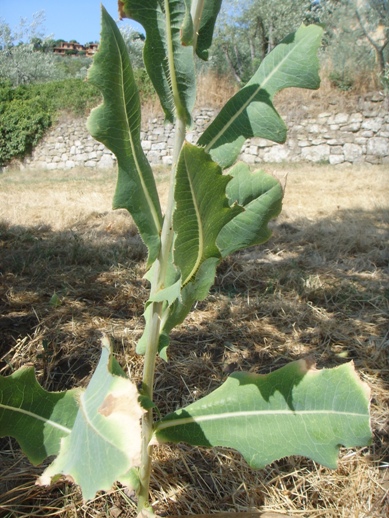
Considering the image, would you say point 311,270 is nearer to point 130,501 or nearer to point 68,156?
point 130,501

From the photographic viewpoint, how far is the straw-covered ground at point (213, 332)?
1.28 metres

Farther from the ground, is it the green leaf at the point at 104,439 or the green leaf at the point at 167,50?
the green leaf at the point at 167,50

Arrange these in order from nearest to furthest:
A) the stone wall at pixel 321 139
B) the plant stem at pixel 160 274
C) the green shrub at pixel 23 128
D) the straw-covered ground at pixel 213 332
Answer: the plant stem at pixel 160 274 < the straw-covered ground at pixel 213 332 < the stone wall at pixel 321 139 < the green shrub at pixel 23 128

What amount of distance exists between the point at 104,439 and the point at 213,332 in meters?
1.33

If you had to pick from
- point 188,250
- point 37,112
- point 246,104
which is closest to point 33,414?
point 188,250

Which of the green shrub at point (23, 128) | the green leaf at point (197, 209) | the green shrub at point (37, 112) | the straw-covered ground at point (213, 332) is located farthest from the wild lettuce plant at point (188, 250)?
the green shrub at point (23, 128)

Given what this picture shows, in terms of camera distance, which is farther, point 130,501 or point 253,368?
point 253,368

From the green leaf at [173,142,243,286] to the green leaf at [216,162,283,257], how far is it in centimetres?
10

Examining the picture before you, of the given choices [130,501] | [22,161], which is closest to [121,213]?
[130,501]

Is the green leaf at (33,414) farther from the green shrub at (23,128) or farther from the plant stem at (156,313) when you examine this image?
the green shrub at (23,128)

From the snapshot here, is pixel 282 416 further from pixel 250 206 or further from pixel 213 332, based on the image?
pixel 213 332

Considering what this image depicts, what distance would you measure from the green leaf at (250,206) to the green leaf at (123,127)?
160mm

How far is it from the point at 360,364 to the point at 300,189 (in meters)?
4.58

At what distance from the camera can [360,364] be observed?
72.4 inches
